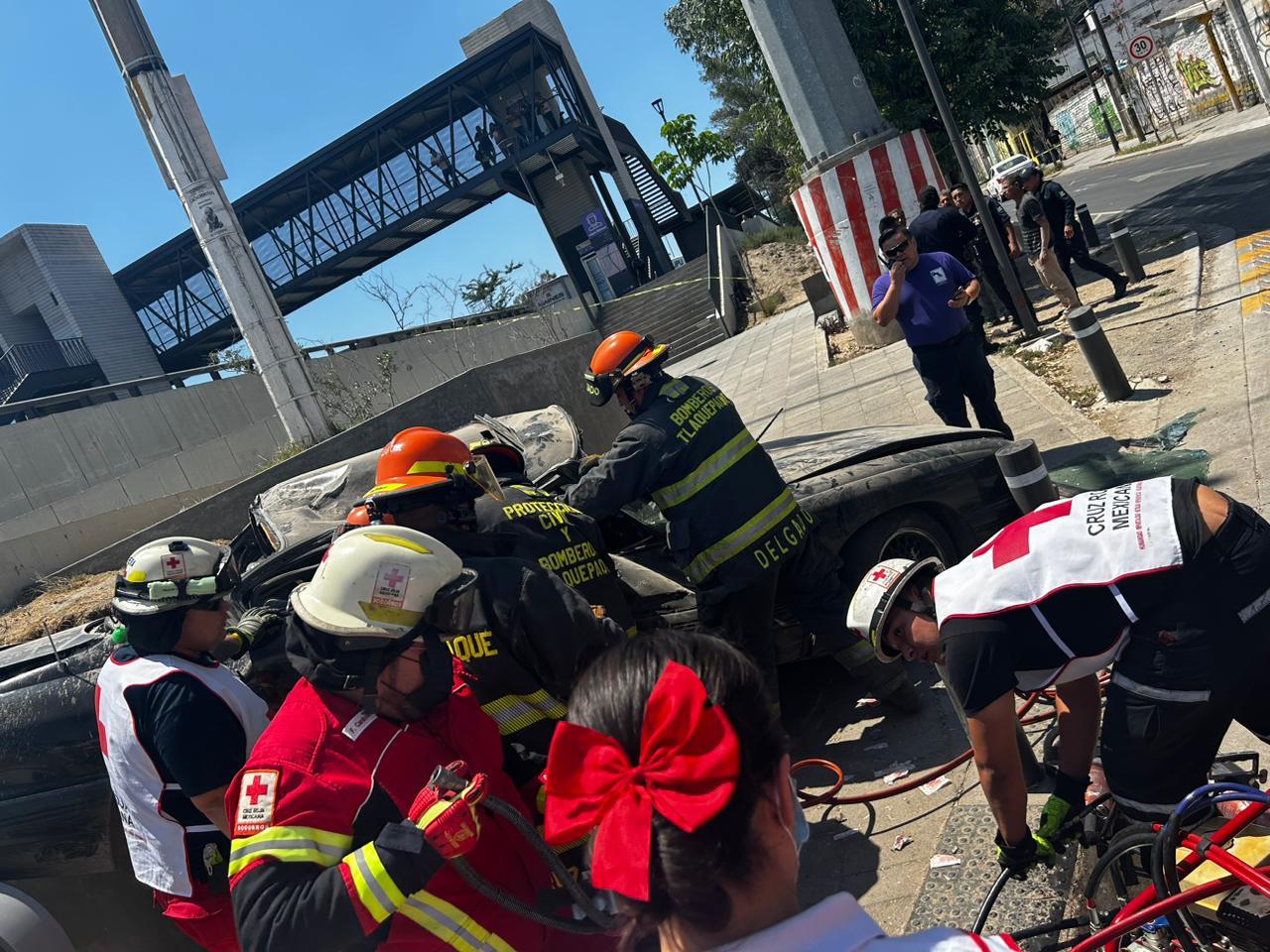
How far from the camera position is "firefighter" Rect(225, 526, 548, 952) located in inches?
79.0

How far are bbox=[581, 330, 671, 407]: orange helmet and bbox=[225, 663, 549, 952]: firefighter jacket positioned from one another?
221 centimetres

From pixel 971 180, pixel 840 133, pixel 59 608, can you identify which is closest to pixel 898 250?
pixel 971 180

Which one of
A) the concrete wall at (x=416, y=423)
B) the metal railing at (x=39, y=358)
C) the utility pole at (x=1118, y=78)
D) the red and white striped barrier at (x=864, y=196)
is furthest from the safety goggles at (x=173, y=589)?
the utility pole at (x=1118, y=78)

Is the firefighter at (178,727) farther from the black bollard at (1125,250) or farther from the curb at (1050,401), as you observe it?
the black bollard at (1125,250)

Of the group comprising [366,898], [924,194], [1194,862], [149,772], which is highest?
[924,194]

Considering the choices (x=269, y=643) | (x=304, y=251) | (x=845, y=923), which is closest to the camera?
(x=845, y=923)

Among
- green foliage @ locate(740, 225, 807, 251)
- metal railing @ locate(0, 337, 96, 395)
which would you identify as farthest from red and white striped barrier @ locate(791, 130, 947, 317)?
metal railing @ locate(0, 337, 96, 395)

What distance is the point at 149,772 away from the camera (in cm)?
278

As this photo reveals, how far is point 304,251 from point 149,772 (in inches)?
1322

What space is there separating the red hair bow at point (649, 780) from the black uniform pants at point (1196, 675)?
1580mm

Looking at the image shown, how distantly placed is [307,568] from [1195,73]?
1517 inches

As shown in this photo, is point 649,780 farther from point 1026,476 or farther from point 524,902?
point 1026,476

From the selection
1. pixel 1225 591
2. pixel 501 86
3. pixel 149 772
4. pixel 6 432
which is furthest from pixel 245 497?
pixel 501 86

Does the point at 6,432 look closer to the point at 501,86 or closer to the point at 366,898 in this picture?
the point at 366,898
